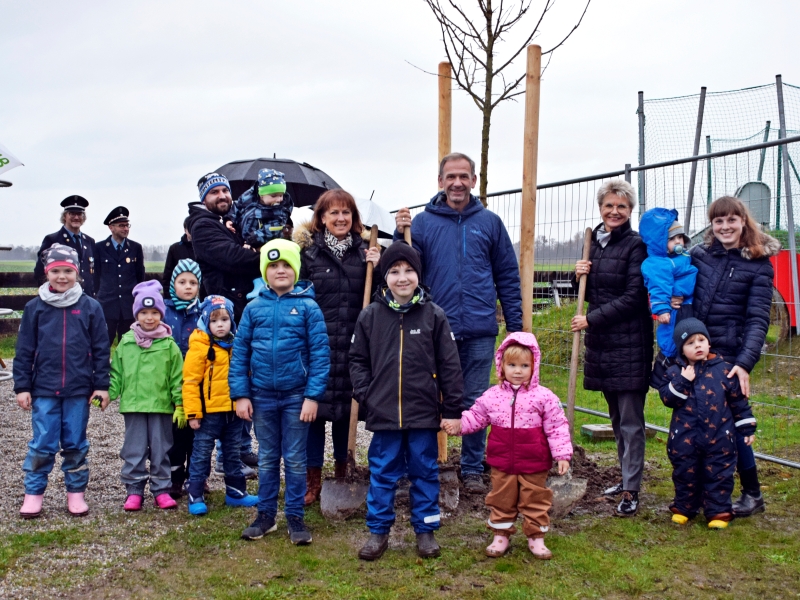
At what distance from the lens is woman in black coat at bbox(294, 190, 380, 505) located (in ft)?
15.1

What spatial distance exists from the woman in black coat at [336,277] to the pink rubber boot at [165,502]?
0.90 metres

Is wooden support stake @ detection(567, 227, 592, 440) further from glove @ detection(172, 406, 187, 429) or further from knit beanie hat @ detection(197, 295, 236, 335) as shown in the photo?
glove @ detection(172, 406, 187, 429)

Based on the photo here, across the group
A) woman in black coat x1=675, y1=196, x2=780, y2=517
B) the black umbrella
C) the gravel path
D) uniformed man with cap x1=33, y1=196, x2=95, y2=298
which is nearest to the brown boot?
the gravel path

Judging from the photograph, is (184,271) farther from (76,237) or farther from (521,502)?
(76,237)

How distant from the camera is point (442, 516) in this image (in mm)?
4582

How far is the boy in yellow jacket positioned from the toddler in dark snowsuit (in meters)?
2.68

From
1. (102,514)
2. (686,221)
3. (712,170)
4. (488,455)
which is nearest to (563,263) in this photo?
(686,221)

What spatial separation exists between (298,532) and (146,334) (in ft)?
5.35

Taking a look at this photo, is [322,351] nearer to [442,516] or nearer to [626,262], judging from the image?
[442,516]

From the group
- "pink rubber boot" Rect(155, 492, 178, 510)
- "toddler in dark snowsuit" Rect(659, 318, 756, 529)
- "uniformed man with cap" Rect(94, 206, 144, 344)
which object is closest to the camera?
"toddler in dark snowsuit" Rect(659, 318, 756, 529)

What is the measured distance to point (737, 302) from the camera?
4449mm

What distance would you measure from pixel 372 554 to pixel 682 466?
1924mm

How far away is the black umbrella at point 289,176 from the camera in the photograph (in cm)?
866

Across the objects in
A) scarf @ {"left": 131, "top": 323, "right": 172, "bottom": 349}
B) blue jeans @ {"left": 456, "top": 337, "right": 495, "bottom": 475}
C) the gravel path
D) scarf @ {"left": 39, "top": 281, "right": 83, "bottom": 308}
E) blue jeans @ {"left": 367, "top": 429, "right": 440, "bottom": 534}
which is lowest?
the gravel path
